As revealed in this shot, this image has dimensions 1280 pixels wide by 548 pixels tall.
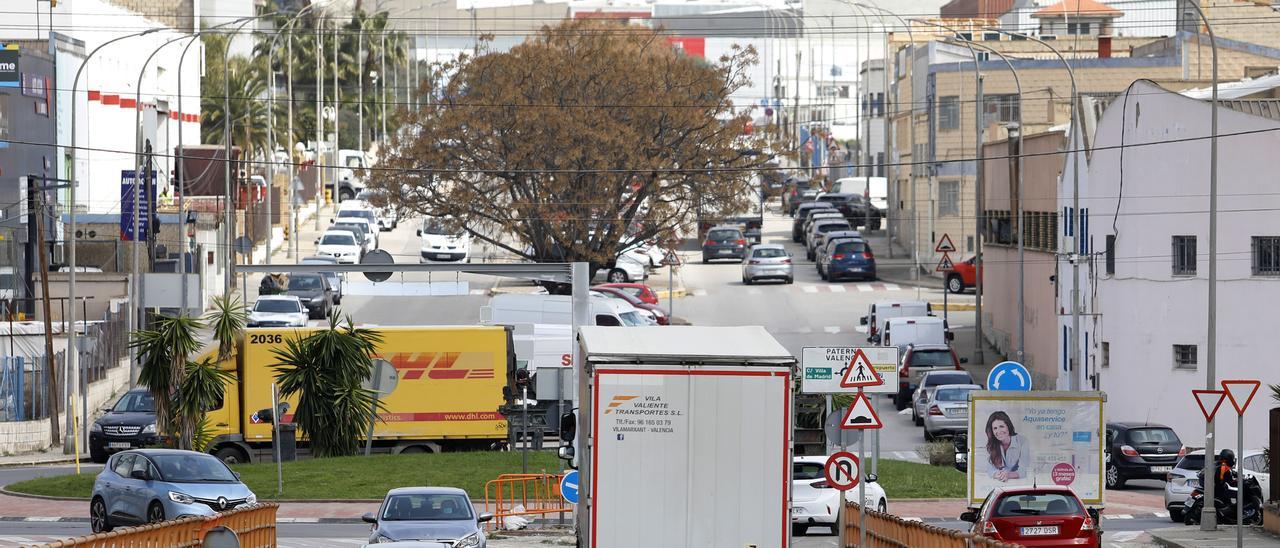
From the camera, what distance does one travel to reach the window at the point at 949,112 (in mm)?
77375

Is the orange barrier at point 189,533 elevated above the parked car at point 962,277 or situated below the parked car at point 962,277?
below

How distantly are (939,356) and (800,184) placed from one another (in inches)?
2555

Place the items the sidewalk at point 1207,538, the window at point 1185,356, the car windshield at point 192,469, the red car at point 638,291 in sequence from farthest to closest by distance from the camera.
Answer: the red car at point 638,291 → the window at point 1185,356 → the sidewalk at point 1207,538 → the car windshield at point 192,469

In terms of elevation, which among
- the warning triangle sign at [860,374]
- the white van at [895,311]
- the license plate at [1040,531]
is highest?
the warning triangle sign at [860,374]

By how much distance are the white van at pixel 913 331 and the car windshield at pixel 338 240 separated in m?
26.7

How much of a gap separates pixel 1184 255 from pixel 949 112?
125 feet

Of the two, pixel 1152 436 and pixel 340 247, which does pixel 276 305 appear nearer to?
pixel 340 247

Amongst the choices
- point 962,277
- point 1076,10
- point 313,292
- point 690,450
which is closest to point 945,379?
point 962,277

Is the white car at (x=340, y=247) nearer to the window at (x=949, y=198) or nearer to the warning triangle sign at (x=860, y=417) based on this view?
the window at (x=949, y=198)

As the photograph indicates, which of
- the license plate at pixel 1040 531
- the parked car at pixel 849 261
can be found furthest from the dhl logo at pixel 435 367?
the parked car at pixel 849 261

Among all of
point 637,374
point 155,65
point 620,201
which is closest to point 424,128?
point 620,201

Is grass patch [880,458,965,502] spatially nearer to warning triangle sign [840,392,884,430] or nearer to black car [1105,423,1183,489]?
black car [1105,423,1183,489]

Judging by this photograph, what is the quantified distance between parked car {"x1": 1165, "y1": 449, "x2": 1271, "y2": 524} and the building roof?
71.7 m

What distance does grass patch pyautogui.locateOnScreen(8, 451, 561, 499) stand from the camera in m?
30.8
